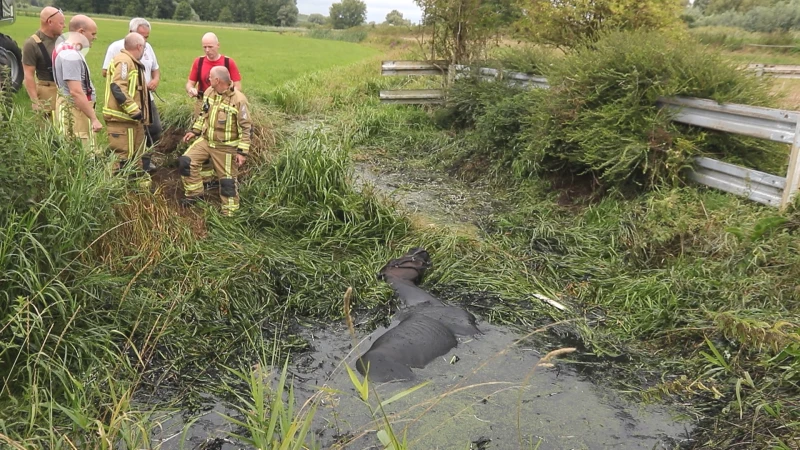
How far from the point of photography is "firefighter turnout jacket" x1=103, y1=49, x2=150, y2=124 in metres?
6.26

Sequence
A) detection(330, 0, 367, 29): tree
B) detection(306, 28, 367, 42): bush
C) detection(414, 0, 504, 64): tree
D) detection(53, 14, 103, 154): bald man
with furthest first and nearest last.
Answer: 1. detection(330, 0, 367, 29): tree
2. detection(306, 28, 367, 42): bush
3. detection(414, 0, 504, 64): tree
4. detection(53, 14, 103, 154): bald man

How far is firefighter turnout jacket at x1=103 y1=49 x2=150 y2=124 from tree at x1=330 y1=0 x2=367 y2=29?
342 ft

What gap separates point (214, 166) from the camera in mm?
6492

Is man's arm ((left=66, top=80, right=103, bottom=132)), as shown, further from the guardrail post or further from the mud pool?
the guardrail post

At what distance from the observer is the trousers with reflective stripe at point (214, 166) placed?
625cm

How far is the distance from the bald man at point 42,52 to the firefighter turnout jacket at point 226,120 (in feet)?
6.08

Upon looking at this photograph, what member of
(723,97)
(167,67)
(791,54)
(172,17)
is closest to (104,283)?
(723,97)

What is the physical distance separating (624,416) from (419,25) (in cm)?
1022

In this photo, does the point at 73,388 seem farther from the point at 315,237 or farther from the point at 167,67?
the point at 167,67

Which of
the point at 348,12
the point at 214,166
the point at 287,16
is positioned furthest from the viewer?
the point at 348,12

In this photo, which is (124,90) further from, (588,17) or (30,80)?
(588,17)

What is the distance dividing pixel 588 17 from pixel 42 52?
832 cm

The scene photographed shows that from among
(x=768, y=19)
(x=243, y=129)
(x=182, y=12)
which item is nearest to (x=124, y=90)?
(x=243, y=129)

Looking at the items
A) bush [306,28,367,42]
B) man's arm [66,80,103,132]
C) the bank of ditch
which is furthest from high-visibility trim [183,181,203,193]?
bush [306,28,367,42]
